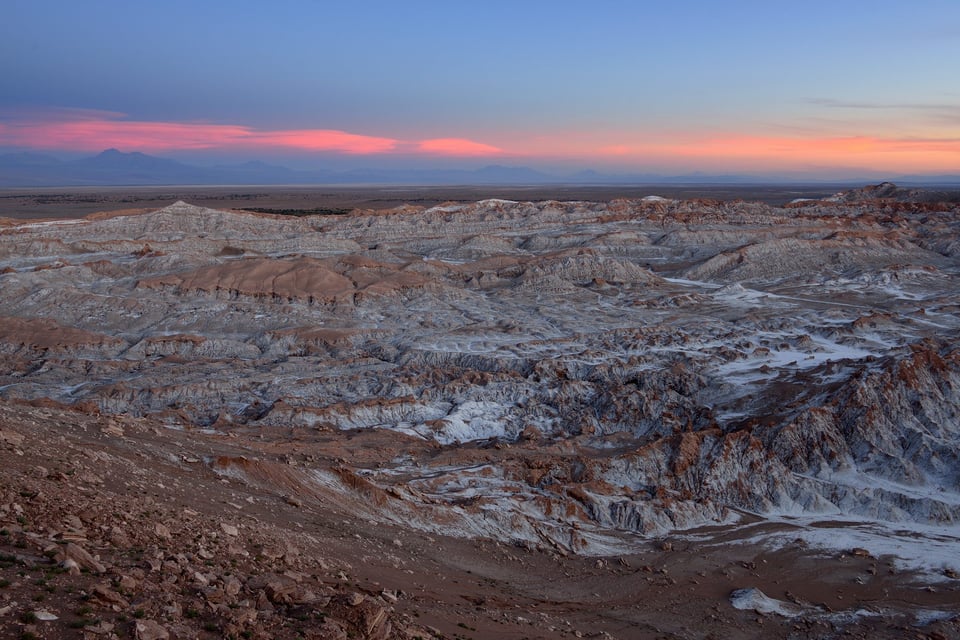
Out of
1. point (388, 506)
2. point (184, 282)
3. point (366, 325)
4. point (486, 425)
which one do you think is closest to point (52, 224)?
point (184, 282)

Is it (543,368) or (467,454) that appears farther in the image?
(543,368)

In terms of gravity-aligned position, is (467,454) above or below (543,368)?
below

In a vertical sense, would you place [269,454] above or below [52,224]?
below

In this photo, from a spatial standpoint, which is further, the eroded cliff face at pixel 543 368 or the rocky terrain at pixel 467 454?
the eroded cliff face at pixel 543 368

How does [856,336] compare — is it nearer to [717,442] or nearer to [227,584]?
[717,442]
